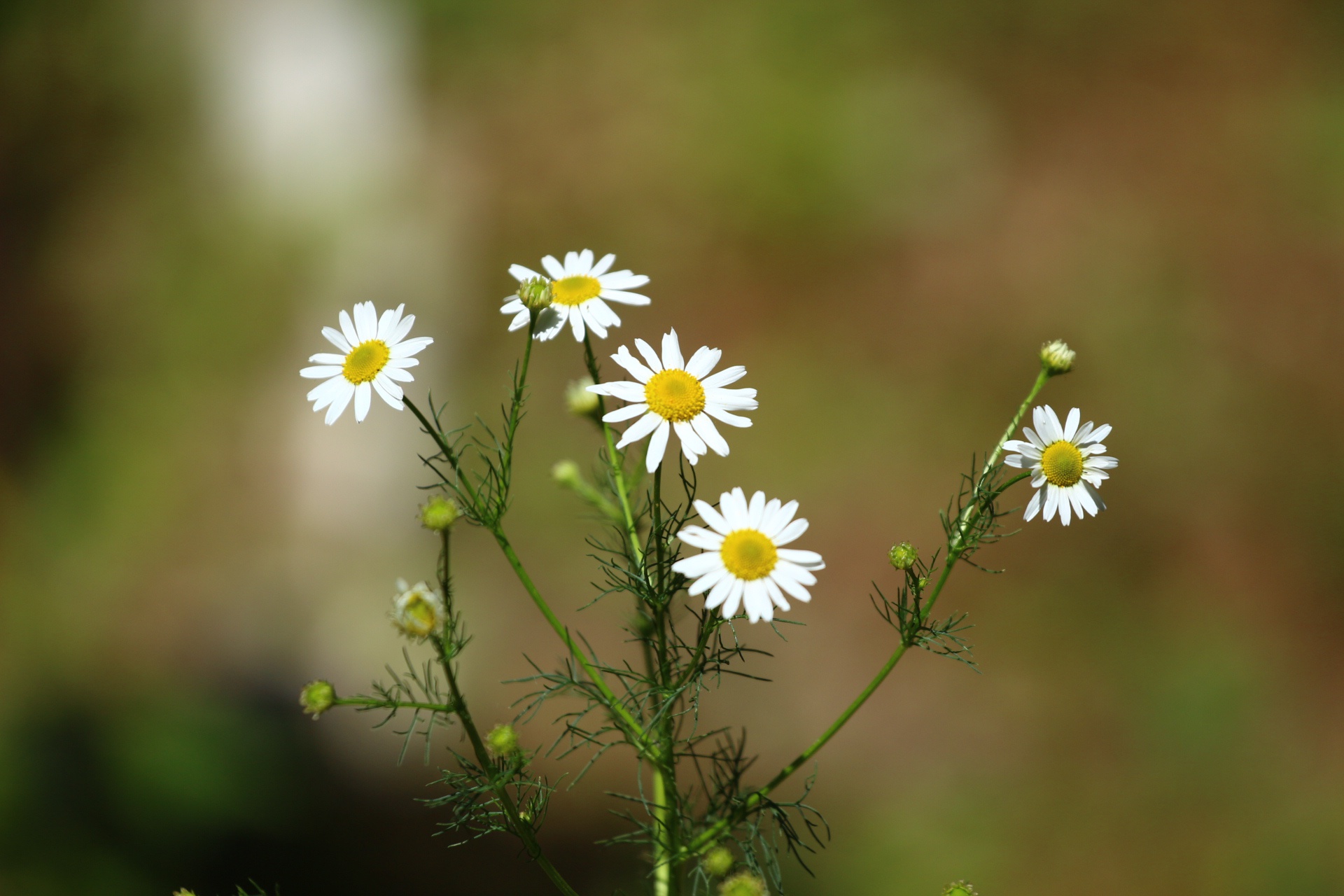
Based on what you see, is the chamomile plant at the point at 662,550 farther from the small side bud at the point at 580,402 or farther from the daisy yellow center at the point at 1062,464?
the small side bud at the point at 580,402

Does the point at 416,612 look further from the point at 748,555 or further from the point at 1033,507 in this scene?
the point at 1033,507

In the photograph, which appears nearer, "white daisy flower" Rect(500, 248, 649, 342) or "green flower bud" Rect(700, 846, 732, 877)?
"green flower bud" Rect(700, 846, 732, 877)

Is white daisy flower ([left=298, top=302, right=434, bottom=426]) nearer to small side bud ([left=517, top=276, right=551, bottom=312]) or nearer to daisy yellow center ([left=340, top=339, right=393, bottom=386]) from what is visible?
daisy yellow center ([left=340, top=339, right=393, bottom=386])

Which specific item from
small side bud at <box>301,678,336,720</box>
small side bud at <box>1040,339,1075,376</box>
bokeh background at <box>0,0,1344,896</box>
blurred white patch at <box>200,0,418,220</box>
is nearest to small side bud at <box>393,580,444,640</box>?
small side bud at <box>301,678,336,720</box>

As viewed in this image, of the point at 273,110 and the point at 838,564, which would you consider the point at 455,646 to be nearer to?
the point at 838,564

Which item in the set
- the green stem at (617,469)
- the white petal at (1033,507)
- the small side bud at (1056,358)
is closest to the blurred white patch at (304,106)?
the green stem at (617,469)

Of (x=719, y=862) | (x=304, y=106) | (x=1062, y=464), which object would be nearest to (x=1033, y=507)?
(x=1062, y=464)

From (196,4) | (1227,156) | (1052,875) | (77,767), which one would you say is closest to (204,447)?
(77,767)
